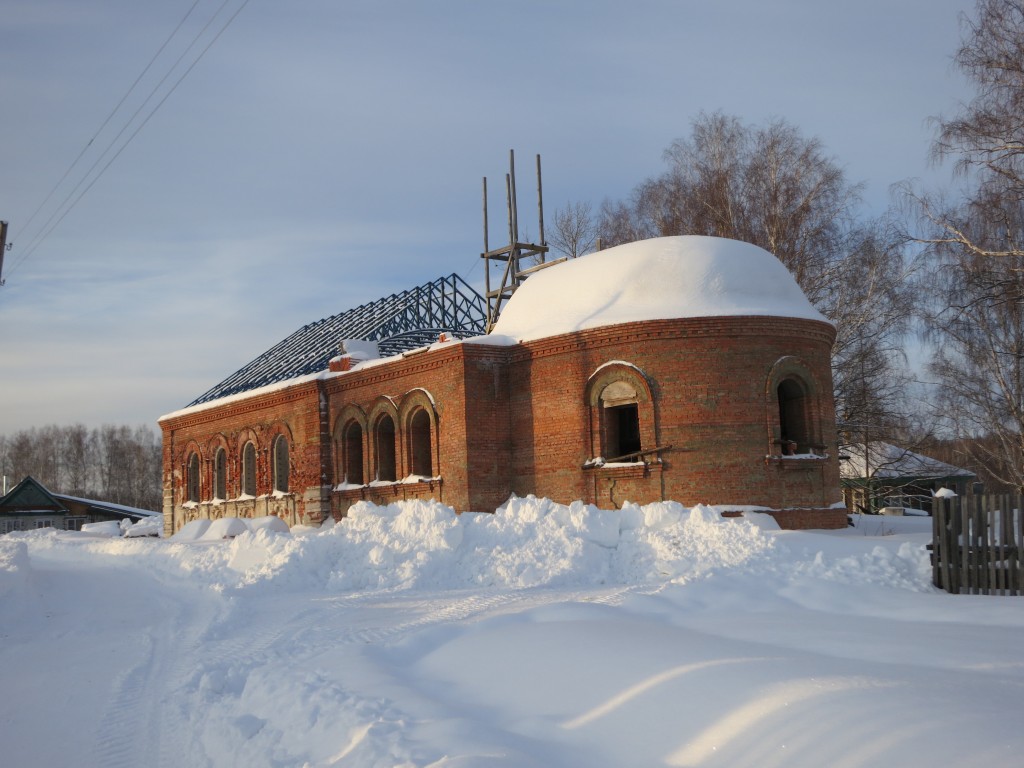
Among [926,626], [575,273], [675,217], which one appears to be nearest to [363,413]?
[575,273]

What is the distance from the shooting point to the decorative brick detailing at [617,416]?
16797mm

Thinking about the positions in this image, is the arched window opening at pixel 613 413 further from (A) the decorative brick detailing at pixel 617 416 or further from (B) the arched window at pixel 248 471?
(B) the arched window at pixel 248 471

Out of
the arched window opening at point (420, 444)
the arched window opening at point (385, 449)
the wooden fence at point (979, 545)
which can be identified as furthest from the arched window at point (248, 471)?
the wooden fence at point (979, 545)

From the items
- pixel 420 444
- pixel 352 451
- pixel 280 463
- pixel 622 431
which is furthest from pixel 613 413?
pixel 280 463

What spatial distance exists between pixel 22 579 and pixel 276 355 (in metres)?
16.5

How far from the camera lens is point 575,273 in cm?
1950

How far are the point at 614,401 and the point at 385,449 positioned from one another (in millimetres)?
6437

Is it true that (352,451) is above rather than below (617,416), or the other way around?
below

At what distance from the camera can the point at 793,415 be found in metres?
18.1

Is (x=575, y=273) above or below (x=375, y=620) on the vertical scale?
above

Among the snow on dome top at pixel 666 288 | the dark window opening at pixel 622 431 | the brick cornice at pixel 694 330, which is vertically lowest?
the dark window opening at pixel 622 431

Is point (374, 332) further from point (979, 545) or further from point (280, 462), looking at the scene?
point (979, 545)

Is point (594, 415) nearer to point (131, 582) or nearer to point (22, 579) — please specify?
point (131, 582)

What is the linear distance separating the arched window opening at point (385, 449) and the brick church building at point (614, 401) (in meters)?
0.04
